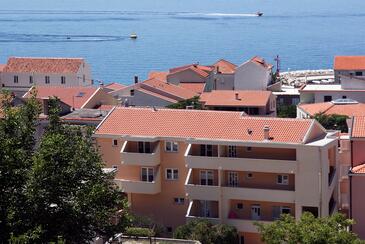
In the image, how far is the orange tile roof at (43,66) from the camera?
3916cm

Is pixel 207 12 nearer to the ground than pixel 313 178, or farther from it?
farther from it

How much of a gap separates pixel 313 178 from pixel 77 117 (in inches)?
338

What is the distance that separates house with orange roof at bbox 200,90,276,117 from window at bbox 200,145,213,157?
443 inches

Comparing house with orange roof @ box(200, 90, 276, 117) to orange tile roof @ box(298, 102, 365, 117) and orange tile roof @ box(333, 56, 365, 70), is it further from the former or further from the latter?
orange tile roof @ box(333, 56, 365, 70)

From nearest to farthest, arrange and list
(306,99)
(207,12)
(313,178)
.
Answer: (313,178)
(306,99)
(207,12)

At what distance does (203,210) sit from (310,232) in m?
6.84

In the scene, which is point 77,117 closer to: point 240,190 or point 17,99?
point 17,99

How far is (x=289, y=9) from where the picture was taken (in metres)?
129

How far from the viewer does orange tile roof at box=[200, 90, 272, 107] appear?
98.3ft

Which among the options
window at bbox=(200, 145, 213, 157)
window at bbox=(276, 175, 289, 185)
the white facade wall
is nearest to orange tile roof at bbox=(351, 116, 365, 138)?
window at bbox=(276, 175, 289, 185)

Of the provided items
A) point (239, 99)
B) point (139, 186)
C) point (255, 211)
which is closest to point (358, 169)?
point (255, 211)

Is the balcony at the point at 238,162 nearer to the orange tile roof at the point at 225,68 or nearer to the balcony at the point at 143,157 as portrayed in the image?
the balcony at the point at 143,157

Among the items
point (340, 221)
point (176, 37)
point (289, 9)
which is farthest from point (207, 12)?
point (340, 221)

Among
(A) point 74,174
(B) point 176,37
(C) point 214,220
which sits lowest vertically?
(C) point 214,220
